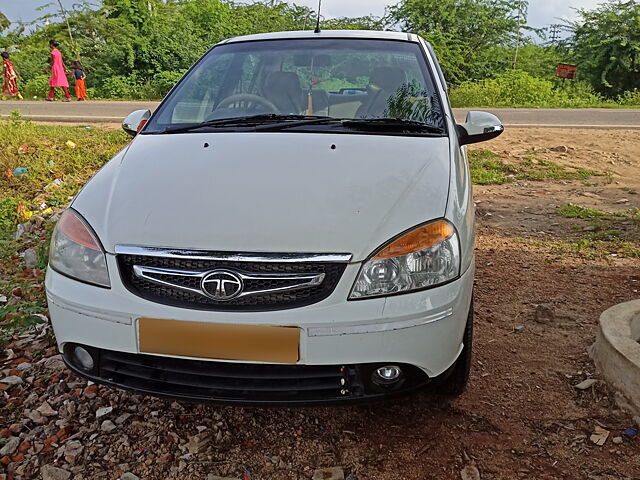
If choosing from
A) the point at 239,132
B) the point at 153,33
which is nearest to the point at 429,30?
the point at 153,33

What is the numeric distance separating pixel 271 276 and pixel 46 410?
128cm

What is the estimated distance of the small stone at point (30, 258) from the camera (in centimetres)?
413

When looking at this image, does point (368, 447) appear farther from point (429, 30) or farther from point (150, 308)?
point (429, 30)

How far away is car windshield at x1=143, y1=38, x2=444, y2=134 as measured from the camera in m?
2.75

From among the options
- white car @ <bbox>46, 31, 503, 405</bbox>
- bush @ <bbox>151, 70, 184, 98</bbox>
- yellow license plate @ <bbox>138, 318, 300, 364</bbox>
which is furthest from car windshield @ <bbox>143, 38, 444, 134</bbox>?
bush @ <bbox>151, 70, 184, 98</bbox>

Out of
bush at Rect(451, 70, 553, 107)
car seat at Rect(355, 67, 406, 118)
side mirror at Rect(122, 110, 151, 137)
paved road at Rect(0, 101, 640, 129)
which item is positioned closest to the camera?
car seat at Rect(355, 67, 406, 118)

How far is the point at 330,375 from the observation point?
6.03 feet

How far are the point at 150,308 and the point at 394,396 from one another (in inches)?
33.1

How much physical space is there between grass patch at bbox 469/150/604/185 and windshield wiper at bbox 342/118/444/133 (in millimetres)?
4371

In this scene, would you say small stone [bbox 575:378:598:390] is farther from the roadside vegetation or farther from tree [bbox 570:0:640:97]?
tree [bbox 570:0:640:97]

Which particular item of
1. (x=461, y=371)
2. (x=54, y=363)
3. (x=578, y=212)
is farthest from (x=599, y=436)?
(x=578, y=212)

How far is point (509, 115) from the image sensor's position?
1264 centimetres

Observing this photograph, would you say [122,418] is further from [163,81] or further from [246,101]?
[163,81]

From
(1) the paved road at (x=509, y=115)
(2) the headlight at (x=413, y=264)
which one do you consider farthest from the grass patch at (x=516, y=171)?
(2) the headlight at (x=413, y=264)
